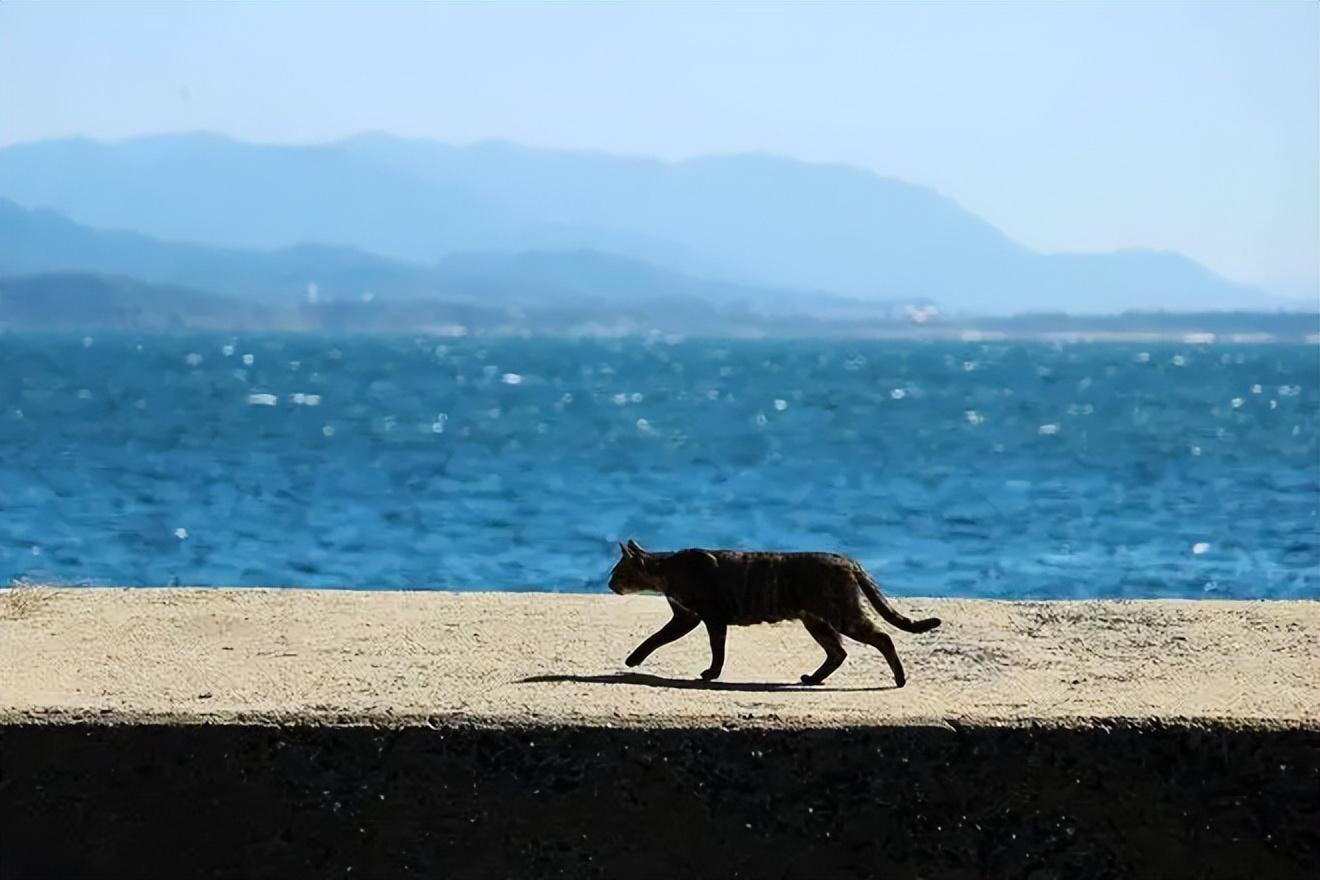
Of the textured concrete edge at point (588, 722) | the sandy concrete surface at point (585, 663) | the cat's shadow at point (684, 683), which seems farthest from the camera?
the cat's shadow at point (684, 683)

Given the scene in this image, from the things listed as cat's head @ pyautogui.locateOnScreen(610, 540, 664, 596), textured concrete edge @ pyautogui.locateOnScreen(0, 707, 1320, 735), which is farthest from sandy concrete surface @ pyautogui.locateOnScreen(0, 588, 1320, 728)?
cat's head @ pyautogui.locateOnScreen(610, 540, 664, 596)

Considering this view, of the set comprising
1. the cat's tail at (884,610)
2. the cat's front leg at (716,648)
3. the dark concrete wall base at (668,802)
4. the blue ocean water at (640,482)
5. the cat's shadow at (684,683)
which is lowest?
the blue ocean water at (640,482)

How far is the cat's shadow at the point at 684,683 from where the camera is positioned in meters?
5.98

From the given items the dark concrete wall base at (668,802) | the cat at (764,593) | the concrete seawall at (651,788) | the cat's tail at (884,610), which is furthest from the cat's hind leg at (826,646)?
the dark concrete wall base at (668,802)

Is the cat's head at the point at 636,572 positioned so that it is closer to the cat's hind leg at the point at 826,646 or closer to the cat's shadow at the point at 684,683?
the cat's shadow at the point at 684,683

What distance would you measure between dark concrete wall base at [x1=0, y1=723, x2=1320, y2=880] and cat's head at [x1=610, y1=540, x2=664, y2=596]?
29.5 inches

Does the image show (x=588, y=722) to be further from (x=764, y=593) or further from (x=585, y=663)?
(x=585, y=663)

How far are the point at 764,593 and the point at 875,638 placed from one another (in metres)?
0.34

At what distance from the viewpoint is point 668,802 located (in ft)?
17.8

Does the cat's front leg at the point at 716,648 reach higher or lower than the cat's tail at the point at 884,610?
lower

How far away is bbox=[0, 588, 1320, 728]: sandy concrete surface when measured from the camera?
18.1 ft

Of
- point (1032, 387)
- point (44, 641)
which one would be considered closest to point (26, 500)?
point (44, 641)

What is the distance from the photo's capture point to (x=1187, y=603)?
297 inches

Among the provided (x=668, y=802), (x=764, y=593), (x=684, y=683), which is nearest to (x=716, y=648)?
(x=684, y=683)
